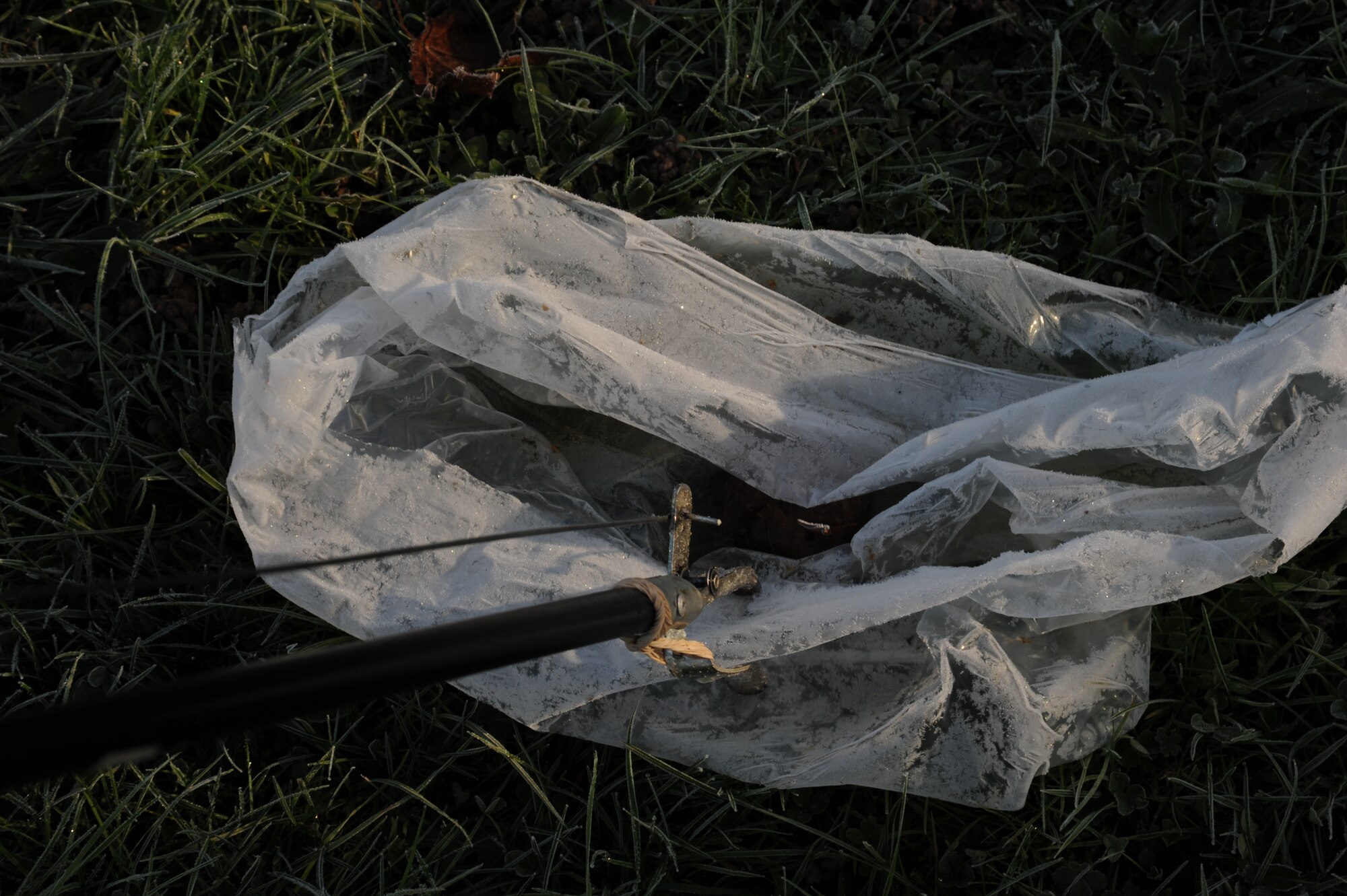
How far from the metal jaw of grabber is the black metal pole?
199 millimetres

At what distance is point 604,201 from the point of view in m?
1.44

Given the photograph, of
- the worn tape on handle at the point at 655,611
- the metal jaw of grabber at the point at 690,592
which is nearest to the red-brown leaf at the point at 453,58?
the metal jaw of grabber at the point at 690,592

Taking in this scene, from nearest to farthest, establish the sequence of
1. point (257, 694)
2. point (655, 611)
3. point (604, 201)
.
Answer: point (257, 694) < point (655, 611) < point (604, 201)

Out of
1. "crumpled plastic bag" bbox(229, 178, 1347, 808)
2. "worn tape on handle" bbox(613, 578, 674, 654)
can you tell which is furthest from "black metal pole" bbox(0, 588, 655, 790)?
"crumpled plastic bag" bbox(229, 178, 1347, 808)

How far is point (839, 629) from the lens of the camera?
3.44 feet

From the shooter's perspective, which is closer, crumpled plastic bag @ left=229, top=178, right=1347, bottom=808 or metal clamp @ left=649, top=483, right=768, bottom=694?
metal clamp @ left=649, top=483, right=768, bottom=694

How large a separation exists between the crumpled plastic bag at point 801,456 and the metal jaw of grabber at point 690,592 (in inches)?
1.6

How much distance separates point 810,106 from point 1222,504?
0.76m

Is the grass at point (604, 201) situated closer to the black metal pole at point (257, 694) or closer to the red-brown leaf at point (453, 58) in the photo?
the red-brown leaf at point (453, 58)

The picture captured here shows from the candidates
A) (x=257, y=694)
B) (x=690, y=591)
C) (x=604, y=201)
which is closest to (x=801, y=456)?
(x=690, y=591)

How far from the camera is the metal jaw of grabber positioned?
0.91 m

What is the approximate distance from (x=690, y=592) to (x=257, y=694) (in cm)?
43

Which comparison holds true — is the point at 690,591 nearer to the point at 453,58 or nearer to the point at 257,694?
the point at 257,694

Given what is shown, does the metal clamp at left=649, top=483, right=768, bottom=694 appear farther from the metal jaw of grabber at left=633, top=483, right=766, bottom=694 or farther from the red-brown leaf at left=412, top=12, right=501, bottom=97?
the red-brown leaf at left=412, top=12, right=501, bottom=97
